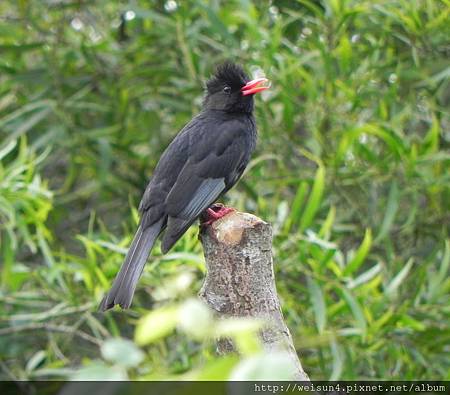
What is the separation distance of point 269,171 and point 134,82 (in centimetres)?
118

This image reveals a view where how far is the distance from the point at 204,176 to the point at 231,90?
2.36 feet

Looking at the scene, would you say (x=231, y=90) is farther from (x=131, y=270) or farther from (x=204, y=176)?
(x=131, y=270)

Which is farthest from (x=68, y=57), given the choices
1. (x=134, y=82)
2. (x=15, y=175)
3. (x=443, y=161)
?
(x=443, y=161)

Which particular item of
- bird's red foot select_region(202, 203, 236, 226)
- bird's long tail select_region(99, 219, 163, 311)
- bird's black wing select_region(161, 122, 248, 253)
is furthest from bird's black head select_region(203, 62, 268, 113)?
bird's long tail select_region(99, 219, 163, 311)

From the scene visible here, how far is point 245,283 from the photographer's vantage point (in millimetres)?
2371

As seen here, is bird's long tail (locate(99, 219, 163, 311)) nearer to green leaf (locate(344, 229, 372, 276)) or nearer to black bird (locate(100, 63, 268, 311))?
black bird (locate(100, 63, 268, 311))

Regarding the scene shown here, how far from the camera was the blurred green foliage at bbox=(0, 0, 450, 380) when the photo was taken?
4426mm

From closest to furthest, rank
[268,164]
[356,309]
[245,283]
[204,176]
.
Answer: [245,283] < [204,176] < [356,309] < [268,164]

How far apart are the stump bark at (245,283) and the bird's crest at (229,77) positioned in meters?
1.82

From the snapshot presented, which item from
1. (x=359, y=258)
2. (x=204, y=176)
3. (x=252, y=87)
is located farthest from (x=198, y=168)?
(x=359, y=258)

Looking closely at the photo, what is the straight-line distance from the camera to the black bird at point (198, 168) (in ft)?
11.2

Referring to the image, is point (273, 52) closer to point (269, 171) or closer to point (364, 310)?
point (269, 171)

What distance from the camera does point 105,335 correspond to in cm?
487

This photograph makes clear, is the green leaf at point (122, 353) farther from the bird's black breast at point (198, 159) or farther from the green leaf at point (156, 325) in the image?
the bird's black breast at point (198, 159)
